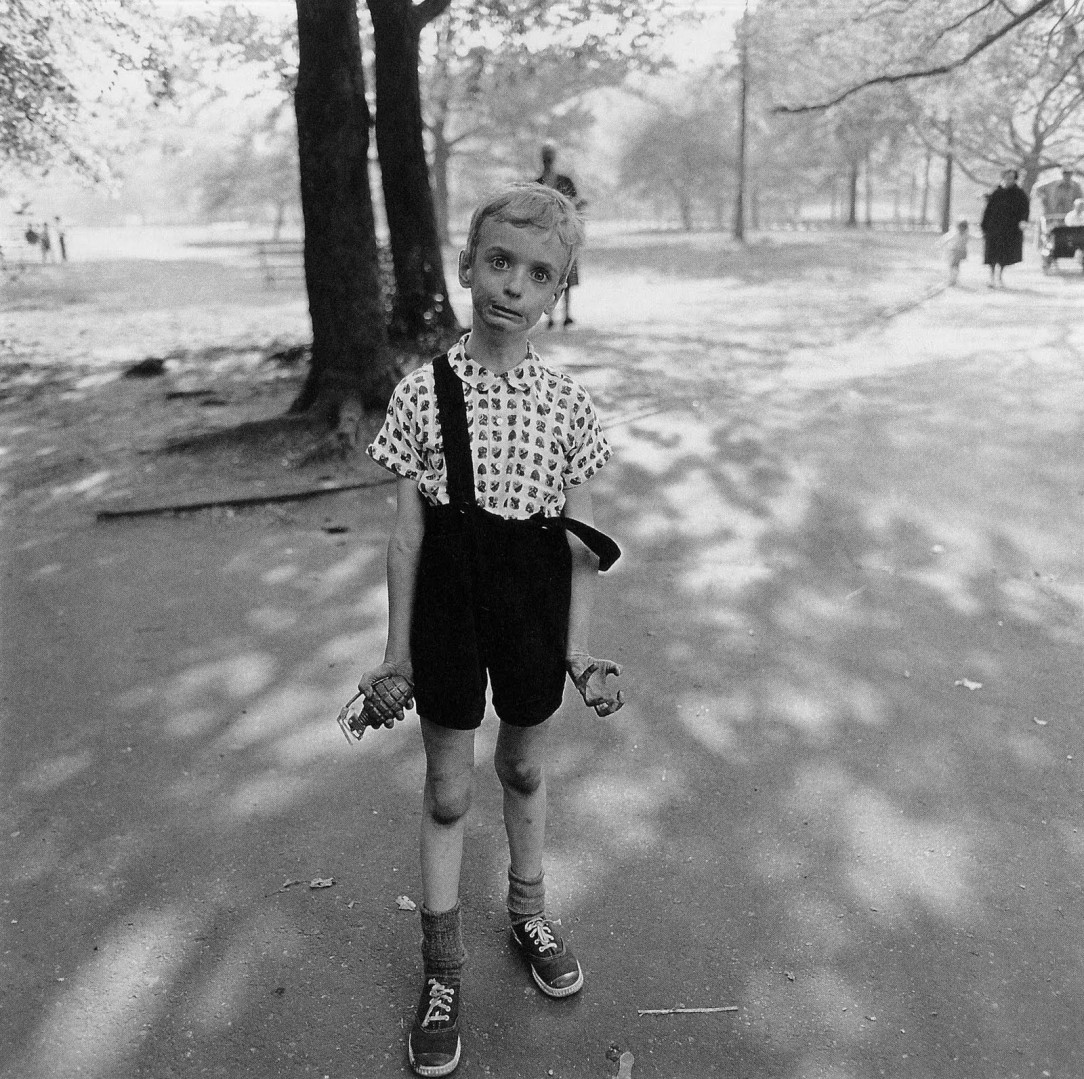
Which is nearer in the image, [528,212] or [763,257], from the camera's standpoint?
[528,212]

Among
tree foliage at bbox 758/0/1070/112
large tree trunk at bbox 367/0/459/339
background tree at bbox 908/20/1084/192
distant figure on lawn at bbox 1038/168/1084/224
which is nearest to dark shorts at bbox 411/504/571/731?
large tree trunk at bbox 367/0/459/339

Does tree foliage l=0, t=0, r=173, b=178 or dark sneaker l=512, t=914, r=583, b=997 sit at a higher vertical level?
tree foliage l=0, t=0, r=173, b=178

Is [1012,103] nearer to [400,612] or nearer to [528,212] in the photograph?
[528,212]

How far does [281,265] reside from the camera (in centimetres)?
3142

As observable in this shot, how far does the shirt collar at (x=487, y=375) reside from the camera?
8.13 ft

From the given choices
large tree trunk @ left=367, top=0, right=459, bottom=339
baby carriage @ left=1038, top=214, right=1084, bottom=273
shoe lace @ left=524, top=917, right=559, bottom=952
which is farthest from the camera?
baby carriage @ left=1038, top=214, right=1084, bottom=273

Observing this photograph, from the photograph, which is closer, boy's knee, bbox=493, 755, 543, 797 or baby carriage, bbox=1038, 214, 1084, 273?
boy's knee, bbox=493, 755, 543, 797

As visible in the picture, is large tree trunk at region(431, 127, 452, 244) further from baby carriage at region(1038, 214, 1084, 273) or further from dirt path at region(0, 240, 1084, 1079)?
dirt path at region(0, 240, 1084, 1079)

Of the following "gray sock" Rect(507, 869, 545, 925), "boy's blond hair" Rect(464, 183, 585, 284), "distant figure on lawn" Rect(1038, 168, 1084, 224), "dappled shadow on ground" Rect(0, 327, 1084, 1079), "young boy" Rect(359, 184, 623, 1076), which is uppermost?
"distant figure on lawn" Rect(1038, 168, 1084, 224)

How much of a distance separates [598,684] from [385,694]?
1.57ft

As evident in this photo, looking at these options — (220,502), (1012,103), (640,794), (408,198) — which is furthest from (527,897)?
(1012,103)

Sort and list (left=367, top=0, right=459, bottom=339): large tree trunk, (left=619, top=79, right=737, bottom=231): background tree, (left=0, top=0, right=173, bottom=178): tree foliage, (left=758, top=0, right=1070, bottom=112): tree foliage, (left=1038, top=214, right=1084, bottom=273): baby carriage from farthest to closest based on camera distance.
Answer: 1. (left=619, top=79, right=737, bottom=231): background tree
2. (left=1038, top=214, right=1084, bottom=273): baby carriage
3. (left=758, top=0, right=1070, bottom=112): tree foliage
4. (left=0, top=0, right=173, bottom=178): tree foliage
5. (left=367, top=0, right=459, bottom=339): large tree trunk

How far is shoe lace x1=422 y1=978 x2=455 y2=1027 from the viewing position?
2596 millimetres

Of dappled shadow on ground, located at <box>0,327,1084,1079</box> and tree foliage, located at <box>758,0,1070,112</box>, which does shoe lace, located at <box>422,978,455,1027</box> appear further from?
tree foliage, located at <box>758,0,1070,112</box>
